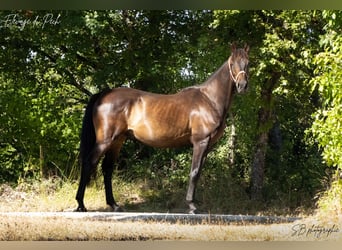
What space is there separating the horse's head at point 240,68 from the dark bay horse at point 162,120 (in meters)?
0.09

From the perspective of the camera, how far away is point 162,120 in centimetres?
604

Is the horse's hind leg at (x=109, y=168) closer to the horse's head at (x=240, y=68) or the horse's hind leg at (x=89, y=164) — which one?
the horse's hind leg at (x=89, y=164)

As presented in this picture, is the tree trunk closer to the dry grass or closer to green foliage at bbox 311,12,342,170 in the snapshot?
green foliage at bbox 311,12,342,170

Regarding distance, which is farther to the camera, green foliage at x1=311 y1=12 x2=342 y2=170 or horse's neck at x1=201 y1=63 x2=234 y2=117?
horse's neck at x1=201 y1=63 x2=234 y2=117

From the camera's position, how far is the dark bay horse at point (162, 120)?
19.2 feet

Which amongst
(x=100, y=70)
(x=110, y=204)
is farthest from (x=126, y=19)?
(x=110, y=204)

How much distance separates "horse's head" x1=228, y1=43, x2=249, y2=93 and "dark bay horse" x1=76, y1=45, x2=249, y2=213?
0.29 ft

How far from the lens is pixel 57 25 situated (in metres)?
7.24

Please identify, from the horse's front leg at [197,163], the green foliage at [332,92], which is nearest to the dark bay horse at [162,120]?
the horse's front leg at [197,163]

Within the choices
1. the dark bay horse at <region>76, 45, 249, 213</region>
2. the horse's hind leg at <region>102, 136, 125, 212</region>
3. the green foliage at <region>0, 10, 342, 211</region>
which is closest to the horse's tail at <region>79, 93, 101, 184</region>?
the dark bay horse at <region>76, 45, 249, 213</region>

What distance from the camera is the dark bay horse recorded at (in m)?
5.86

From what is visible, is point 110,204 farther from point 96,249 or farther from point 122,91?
point 96,249

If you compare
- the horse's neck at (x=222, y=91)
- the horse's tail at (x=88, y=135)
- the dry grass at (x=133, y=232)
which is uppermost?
the horse's neck at (x=222, y=91)

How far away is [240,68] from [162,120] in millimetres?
1050
